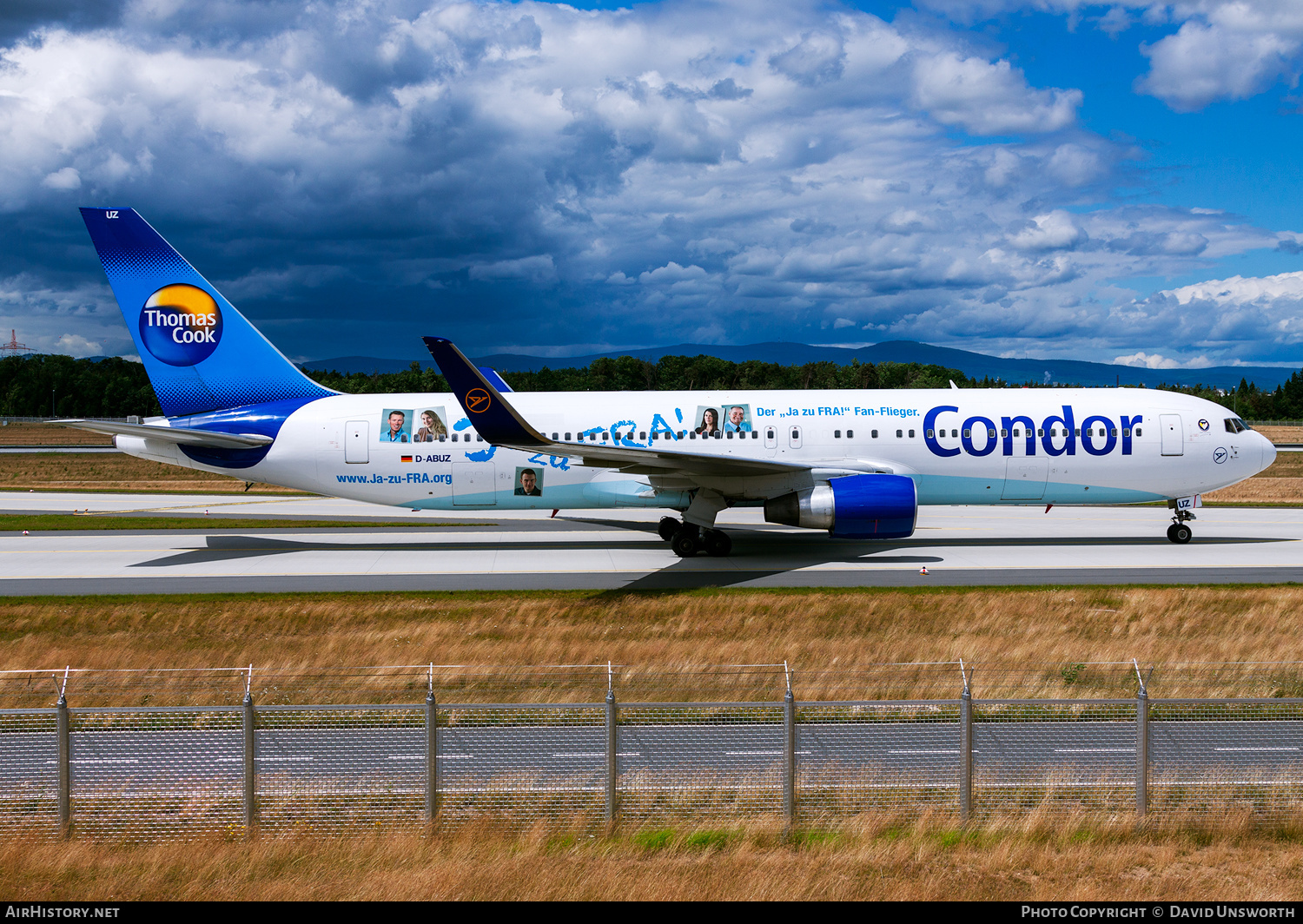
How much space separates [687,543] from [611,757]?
1814 centimetres

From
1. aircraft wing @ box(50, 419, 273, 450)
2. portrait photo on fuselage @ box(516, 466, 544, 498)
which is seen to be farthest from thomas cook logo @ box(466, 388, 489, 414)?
aircraft wing @ box(50, 419, 273, 450)

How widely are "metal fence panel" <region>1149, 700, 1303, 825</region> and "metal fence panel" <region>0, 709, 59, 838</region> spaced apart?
12.3m

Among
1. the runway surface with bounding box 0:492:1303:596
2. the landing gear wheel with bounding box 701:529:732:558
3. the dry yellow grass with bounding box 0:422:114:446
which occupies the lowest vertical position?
the runway surface with bounding box 0:492:1303:596

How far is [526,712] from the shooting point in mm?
12906

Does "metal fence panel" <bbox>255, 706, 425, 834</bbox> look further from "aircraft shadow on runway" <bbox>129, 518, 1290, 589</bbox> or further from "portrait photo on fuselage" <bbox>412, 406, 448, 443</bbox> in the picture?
"portrait photo on fuselage" <bbox>412, 406, 448, 443</bbox>

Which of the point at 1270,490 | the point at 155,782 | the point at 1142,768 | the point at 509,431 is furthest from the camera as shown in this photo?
the point at 1270,490

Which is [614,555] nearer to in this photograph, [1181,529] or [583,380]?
[1181,529]

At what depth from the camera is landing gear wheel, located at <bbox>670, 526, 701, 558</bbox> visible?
27781mm

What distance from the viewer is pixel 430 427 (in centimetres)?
2961

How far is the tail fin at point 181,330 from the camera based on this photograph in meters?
29.1

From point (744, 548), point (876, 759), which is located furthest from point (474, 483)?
point (876, 759)

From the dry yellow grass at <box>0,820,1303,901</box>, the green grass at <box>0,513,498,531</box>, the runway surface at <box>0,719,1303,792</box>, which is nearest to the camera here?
the dry yellow grass at <box>0,820,1303,901</box>

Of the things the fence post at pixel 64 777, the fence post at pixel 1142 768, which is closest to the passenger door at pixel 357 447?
the fence post at pixel 64 777

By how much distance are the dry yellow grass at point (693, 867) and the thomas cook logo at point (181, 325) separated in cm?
2321
